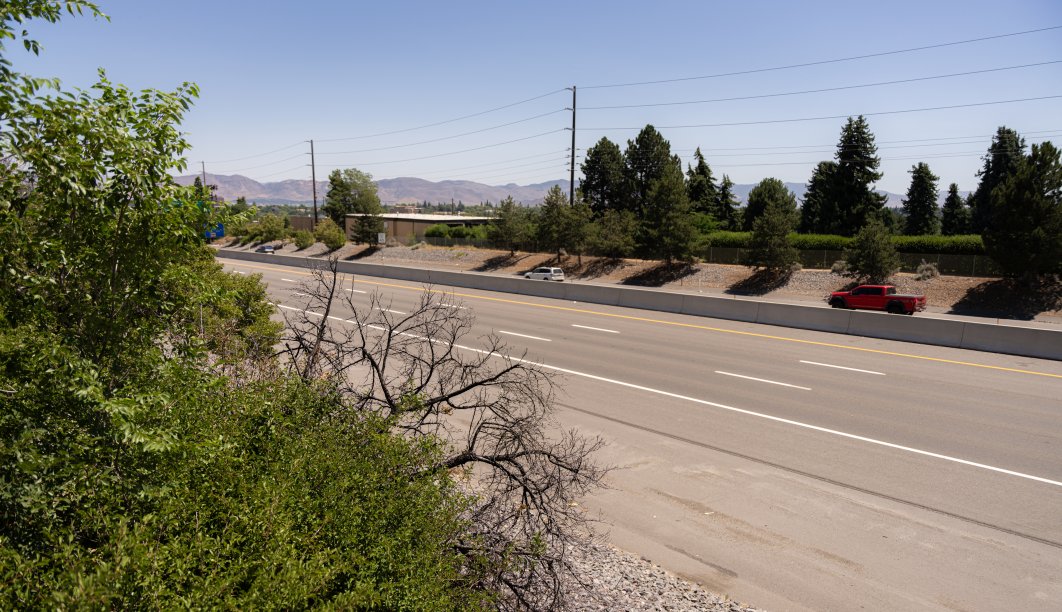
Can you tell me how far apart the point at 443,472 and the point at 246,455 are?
1.56 metres

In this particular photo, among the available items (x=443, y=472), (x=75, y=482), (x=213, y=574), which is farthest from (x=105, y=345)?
(x=443, y=472)

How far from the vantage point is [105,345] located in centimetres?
409

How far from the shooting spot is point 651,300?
86.1 ft

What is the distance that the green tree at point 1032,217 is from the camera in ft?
89.9

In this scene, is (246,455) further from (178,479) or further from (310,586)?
(310,586)

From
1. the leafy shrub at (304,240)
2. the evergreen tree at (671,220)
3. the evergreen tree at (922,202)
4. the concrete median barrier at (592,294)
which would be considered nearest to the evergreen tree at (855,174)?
the evergreen tree at (922,202)

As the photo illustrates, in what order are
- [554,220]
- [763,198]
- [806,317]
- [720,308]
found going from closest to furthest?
[806,317], [720,308], [554,220], [763,198]

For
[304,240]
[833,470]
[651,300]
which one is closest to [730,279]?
[651,300]

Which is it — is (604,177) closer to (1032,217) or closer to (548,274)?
(548,274)

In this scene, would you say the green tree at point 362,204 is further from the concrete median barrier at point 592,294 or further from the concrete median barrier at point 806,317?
the concrete median barrier at point 806,317

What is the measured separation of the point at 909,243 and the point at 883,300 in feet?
48.6

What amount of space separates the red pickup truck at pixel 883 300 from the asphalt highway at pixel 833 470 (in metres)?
9.77

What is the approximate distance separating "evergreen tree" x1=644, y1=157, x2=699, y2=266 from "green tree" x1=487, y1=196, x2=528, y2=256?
37.7 ft

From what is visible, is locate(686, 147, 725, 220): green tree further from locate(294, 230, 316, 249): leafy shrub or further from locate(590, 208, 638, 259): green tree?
locate(294, 230, 316, 249): leafy shrub
